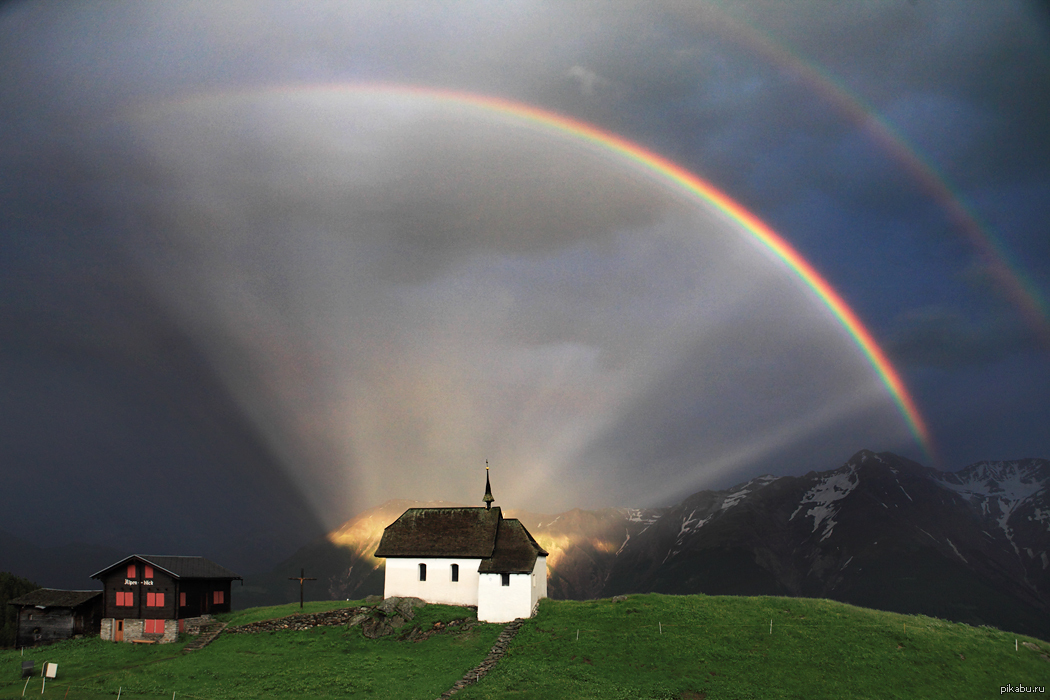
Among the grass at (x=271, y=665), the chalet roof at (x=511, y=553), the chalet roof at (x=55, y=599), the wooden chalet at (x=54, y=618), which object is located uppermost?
the chalet roof at (x=511, y=553)

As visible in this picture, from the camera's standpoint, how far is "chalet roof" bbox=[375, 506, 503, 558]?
60469mm

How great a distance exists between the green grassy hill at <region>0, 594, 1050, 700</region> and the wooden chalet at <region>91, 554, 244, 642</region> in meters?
2.54

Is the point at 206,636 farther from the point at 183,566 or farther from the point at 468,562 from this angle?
the point at 468,562

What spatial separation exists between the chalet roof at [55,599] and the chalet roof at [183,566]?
226 cm

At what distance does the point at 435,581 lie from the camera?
60.1 metres

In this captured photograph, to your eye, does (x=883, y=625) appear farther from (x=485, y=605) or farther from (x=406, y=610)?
(x=406, y=610)

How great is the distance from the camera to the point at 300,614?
54625mm

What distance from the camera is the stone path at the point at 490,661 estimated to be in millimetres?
39559

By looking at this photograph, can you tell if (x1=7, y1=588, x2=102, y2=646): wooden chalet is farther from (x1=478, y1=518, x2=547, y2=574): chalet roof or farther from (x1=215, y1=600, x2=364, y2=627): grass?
(x1=478, y1=518, x2=547, y2=574): chalet roof

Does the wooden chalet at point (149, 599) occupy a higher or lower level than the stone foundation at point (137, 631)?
higher

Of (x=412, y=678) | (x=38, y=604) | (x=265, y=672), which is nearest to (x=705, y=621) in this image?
(x=412, y=678)

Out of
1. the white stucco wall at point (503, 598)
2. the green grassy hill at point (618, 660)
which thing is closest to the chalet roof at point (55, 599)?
the green grassy hill at point (618, 660)

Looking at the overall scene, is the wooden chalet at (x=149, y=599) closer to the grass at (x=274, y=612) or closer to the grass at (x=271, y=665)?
the grass at (x=271, y=665)

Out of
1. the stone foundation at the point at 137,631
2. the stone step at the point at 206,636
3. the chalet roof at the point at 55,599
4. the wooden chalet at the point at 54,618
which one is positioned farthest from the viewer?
the chalet roof at the point at 55,599
